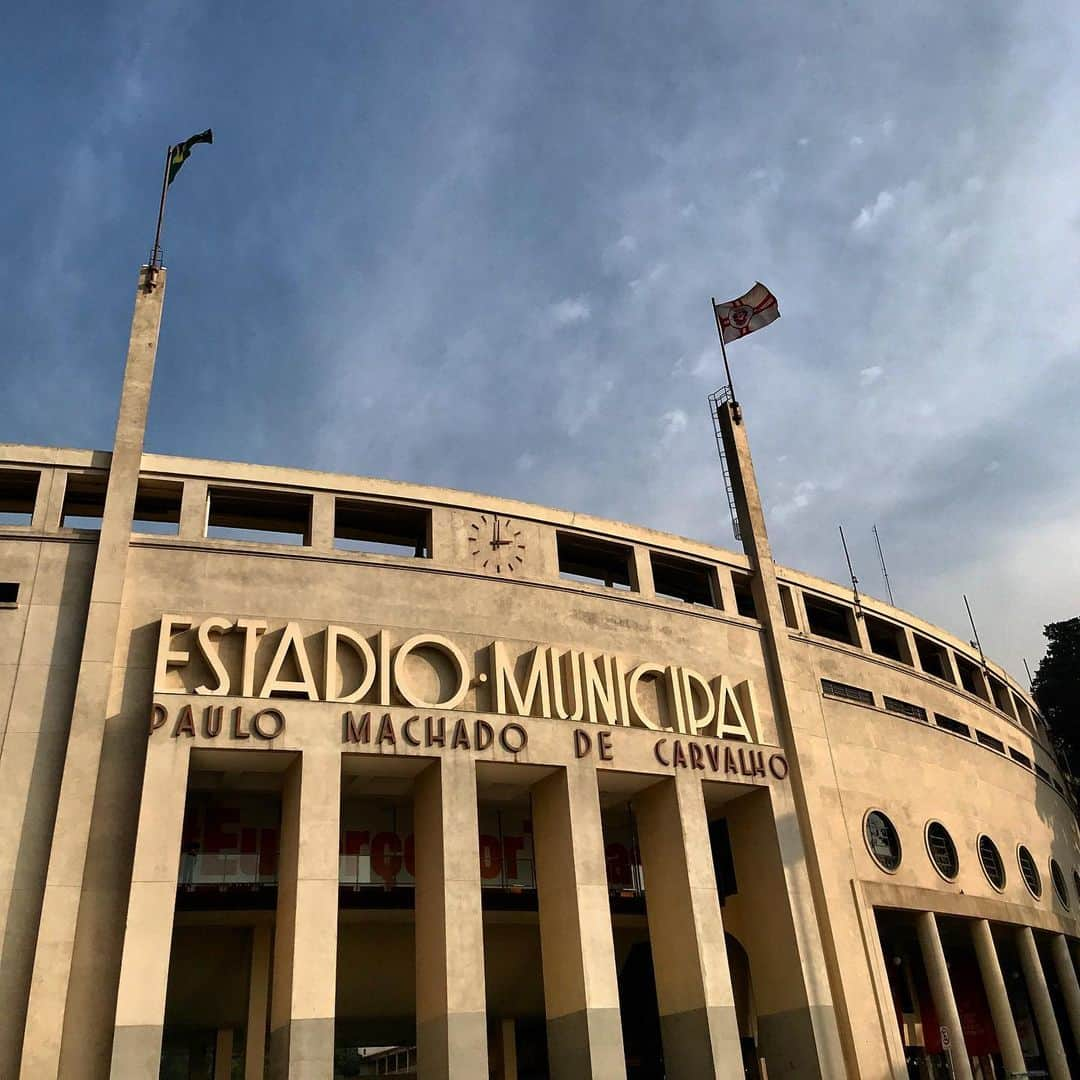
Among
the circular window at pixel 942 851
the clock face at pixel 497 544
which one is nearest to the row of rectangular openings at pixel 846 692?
the circular window at pixel 942 851

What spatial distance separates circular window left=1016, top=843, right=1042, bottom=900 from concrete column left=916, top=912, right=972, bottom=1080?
8.25m

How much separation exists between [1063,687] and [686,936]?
4273cm

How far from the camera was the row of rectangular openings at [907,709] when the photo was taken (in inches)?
1462

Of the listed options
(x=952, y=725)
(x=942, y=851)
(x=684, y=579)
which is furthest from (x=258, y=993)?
(x=952, y=725)

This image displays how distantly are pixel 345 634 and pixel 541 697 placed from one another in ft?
18.1

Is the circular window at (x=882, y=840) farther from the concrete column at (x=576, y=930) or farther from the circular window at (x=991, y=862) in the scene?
the concrete column at (x=576, y=930)

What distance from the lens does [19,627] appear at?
24.4m

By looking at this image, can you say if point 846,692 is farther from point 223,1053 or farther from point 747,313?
point 223,1053

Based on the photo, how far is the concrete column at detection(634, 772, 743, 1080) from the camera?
25.5 meters

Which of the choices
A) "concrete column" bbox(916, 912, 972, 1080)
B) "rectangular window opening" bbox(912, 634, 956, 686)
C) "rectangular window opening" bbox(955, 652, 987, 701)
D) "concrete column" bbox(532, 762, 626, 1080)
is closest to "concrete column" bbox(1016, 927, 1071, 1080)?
"concrete column" bbox(916, 912, 972, 1080)

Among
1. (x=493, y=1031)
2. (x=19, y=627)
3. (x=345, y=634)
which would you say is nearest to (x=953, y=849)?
(x=493, y=1031)

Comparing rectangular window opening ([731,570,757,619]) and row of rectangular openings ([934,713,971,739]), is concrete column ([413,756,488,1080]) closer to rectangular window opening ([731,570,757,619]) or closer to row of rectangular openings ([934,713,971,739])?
rectangular window opening ([731,570,757,619])

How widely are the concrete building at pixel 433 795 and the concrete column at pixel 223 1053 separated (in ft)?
2.34

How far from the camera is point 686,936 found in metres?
26.6
